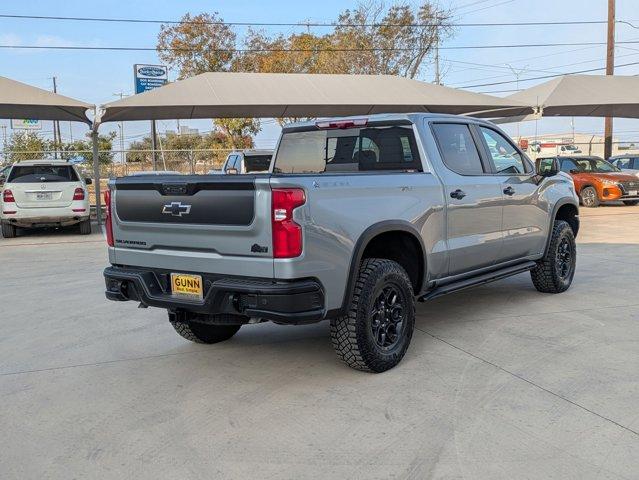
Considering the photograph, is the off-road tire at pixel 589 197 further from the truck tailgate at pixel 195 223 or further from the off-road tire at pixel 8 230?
the truck tailgate at pixel 195 223

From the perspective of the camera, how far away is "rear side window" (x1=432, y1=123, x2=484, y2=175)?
5.48m

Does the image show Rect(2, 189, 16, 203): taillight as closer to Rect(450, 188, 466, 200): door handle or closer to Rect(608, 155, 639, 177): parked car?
Rect(450, 188, 466, 200): door handle

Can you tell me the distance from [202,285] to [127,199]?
98 centimetres

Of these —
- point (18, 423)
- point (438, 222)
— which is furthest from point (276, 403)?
point (438, 222)

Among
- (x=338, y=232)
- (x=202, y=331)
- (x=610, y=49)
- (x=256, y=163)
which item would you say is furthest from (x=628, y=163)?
(x=338, y=232)

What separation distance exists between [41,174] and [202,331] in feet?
31.0

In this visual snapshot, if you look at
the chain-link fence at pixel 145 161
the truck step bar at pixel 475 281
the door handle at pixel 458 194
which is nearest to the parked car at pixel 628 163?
the chain-link fence at pixel 145 161

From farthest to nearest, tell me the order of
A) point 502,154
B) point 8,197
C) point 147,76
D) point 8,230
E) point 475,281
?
point 147,76
point 8,230
point 8,197
point 502,154
point 475,281

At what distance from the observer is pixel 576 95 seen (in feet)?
62.1

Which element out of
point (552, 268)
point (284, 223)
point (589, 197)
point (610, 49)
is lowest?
point (589, 197)

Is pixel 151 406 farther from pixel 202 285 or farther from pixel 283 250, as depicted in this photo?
pixel 283 250

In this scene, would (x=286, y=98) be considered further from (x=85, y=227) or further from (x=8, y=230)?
(x=8, y=230)

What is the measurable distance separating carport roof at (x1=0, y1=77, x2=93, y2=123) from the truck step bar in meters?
12.5

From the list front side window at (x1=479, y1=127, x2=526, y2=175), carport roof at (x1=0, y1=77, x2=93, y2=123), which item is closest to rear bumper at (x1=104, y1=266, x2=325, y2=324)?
front side window at (x1=479, y1=127, x2=526, y2=175)
